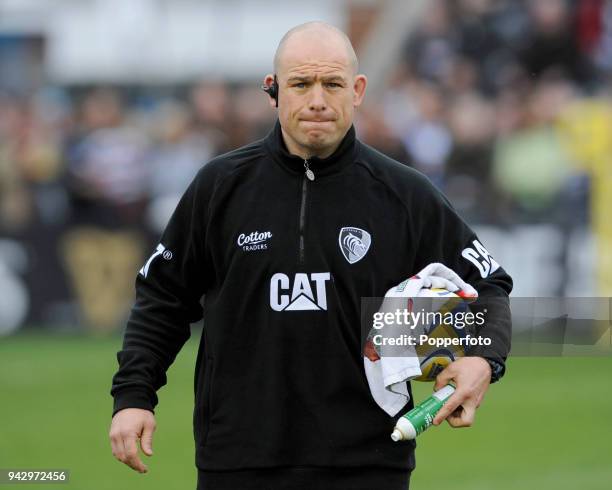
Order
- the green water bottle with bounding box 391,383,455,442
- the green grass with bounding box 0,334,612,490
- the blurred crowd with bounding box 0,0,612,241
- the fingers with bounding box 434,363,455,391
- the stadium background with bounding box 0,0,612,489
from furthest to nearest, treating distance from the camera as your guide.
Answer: the blurred crowd with bounding box 0,0,612,241 → the stadium background with bounding box 0,0,612,489 → the green grass with bounding box 0,334,612,490 → the fingers with bounding box 434,363,455,391 → the green water bottle with bounding box 391,383,455,442

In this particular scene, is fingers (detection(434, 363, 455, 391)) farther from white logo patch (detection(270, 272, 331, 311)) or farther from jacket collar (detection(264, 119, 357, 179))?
jacket collar (detection(264, 119, 357, 179))

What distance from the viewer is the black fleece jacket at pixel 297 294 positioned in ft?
14.8

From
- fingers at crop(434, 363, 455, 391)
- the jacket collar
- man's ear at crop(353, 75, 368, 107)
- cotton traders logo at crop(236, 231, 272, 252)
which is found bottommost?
fingers at crop(434, 363, 455, 391)

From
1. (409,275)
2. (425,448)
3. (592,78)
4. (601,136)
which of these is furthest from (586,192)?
(409,275)

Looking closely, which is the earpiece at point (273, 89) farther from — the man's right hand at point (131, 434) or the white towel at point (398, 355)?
the man's right hand at point (131, 434)

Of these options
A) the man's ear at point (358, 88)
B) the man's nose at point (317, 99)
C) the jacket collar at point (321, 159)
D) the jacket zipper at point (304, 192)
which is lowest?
the jacket zipper at point (304, 192)

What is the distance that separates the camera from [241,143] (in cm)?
1700

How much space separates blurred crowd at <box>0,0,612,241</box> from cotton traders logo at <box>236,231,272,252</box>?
11.5 m

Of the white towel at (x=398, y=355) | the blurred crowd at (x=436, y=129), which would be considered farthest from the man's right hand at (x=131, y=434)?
the blurred crowd at (x=436, y=129)

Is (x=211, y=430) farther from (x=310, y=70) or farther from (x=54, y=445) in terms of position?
(x=54, y=445)

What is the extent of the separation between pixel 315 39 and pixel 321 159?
40 cm

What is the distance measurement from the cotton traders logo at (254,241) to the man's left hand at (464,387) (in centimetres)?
73

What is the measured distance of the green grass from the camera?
31.0 feet

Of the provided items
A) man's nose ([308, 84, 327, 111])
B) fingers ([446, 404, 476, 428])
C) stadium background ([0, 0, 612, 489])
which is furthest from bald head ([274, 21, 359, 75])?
stadium background ([0, 0, 612, 489])
